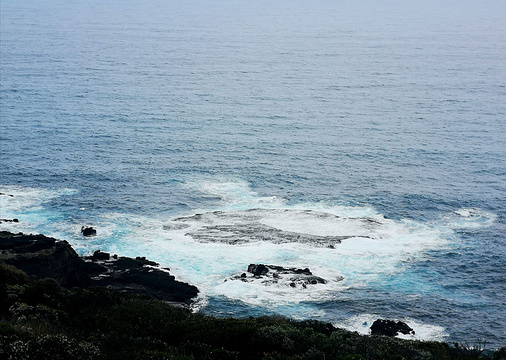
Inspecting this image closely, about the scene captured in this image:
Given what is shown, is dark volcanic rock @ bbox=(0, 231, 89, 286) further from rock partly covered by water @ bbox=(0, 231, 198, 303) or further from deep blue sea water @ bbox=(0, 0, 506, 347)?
deep blue sea water @ bbox=(0, 0, 506, 347)

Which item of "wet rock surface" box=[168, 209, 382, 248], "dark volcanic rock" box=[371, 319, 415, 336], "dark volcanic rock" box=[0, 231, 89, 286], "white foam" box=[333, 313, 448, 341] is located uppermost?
"dark volcanic rock" box=[0, 231, 89, 286]

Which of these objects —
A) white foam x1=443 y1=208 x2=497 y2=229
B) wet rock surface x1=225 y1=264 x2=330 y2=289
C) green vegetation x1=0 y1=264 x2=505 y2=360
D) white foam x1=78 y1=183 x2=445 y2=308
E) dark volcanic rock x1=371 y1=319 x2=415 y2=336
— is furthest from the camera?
white foam x1=443 y1=208 x2=497 y2=229

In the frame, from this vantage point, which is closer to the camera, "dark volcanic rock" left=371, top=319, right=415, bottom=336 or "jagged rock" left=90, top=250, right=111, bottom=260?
"dark volcanic rock" left=371, top=319, right=415, bottom=336

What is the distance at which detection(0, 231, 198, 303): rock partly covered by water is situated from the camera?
56.1 meters

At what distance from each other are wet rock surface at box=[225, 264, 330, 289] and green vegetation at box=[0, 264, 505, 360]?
1956 cm

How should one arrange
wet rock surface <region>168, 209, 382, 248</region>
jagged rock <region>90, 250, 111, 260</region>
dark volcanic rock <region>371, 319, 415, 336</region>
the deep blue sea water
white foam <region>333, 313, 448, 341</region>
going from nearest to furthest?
dark volcanic rock <region>371, 319, 415, 336</region> < white foam <region>333, 313, 448, 341</region> < the deep blue sea water < jagged rock <region>90, 250, 111, 260</region> < wet rock surface <region>168, 209, 382, 248</region>

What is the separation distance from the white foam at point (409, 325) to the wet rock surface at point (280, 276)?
6.48m

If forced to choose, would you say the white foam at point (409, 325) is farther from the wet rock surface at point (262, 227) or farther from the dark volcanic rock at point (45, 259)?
the dark volcanic rock at point (45, 259)

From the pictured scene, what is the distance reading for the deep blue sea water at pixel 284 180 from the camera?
60.9 meters

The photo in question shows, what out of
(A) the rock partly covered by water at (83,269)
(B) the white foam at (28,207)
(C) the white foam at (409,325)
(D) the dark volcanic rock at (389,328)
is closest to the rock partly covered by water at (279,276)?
(A) the rock partly covered by water at (83,269)

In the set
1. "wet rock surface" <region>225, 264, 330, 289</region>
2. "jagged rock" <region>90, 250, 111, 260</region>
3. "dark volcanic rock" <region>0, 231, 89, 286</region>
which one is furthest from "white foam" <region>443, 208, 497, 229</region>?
"dark volcanic rock" <region>0, 231, 89, 286</region>

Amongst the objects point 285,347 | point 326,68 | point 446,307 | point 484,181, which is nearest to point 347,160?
point 484,181

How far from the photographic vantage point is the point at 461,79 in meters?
155

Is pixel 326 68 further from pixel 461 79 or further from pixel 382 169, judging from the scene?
pixel 382 169
